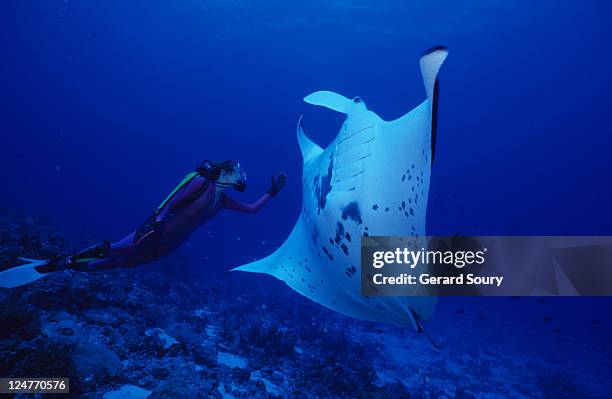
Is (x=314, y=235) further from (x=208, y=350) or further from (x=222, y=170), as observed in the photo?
(x=208, y=350)

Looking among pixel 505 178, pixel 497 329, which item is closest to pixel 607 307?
pixel 505 178

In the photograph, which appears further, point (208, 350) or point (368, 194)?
point (208, 350)

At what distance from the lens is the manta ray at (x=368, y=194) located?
7.21 ft

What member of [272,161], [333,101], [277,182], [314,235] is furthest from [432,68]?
[272,161]

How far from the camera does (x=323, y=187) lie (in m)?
3.03

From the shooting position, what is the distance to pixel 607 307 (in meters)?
51.8

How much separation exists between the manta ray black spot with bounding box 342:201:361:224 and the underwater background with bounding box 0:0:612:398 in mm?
2102

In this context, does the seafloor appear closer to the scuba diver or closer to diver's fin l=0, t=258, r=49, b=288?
diver's fin l=0, t=258, r=49, b=288

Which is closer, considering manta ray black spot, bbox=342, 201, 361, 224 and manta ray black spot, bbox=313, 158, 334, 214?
manta ray black spot, bbox=342, 201, 361, 224

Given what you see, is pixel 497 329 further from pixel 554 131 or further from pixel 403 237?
pixel 554 131

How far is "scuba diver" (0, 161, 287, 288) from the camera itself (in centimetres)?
382

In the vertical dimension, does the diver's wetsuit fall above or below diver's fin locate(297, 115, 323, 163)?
below

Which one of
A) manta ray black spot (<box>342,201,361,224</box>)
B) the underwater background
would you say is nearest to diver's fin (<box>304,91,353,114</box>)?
manta ray black spot (<box>342,201,361,224</box>)

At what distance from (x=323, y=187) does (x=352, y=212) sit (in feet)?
1.71
